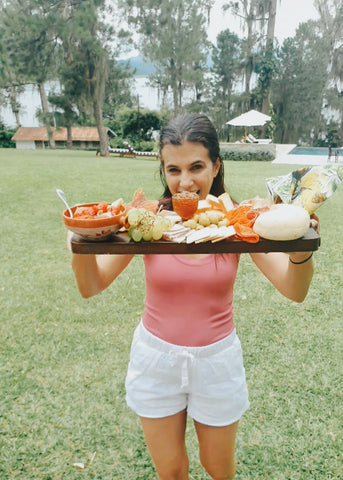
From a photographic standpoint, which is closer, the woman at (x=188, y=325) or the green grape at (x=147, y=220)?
the green grape at (x=147, y=220)

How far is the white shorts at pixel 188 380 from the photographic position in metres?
1.55

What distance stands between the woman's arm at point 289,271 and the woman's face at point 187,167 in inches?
16.2

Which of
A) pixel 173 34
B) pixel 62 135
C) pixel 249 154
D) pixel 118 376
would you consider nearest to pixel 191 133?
pixel 118 376

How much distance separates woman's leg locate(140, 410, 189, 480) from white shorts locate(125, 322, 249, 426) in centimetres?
4

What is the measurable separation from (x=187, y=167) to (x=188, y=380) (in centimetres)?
87

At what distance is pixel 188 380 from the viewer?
1562mm

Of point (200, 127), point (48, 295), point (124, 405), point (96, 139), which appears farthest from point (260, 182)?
point (96, 139)

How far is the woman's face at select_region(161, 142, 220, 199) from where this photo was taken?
1542 millimetres

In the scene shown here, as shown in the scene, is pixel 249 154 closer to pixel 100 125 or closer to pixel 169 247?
pixel 100 125

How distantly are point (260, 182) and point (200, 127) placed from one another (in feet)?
35.8

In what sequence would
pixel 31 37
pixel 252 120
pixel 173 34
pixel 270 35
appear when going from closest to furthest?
pixel 31 37 → pixel 252 120 → pixel 173 34 → pixel 270 35

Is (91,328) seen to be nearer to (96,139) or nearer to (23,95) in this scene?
(96,139)

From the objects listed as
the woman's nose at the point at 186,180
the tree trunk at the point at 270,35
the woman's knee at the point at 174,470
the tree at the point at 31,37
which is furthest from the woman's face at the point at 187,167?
the tree trunk at the point at 270,35

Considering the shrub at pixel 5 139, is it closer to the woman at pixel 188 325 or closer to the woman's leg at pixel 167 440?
the woman at pixel 188 325
